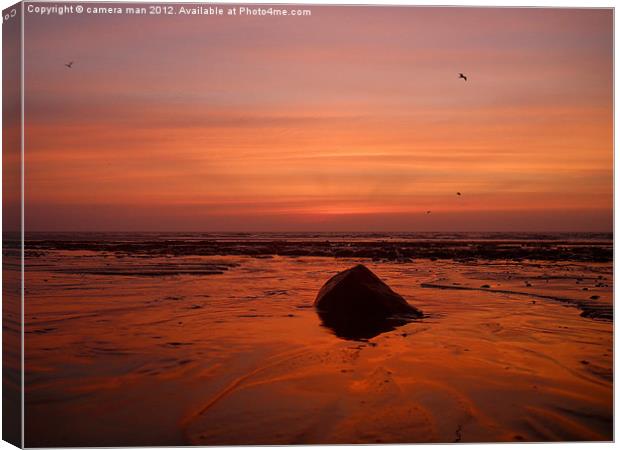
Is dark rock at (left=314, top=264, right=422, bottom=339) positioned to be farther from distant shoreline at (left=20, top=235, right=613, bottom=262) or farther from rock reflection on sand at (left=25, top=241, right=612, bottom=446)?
distant shoreline at (left=20, top=235, right=613, bottom=262)

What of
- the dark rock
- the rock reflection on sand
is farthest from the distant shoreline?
the rock reflection on sand

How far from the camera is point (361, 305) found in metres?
6.44

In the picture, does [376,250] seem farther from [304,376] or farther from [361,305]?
[304,376]

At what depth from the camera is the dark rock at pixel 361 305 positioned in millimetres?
6191

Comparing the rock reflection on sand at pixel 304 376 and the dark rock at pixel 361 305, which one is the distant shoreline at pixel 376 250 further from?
the rock reflection on sand at pixel 304 376

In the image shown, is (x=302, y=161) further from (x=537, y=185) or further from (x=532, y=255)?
(x=532, y=255)

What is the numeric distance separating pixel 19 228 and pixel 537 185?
Answer: 3524 millimetres

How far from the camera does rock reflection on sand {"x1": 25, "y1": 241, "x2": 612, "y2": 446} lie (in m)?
4.12

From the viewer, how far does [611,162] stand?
4.75 meters

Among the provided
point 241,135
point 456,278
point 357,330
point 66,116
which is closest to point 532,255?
point 456,278

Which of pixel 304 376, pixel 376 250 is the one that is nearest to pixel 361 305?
pixel 304 376

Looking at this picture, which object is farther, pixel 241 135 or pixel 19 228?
pixel 241 135

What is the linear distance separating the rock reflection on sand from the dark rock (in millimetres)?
199

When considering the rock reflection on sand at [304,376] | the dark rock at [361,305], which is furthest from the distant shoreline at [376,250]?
the rock reflection on sand at [304,376]
